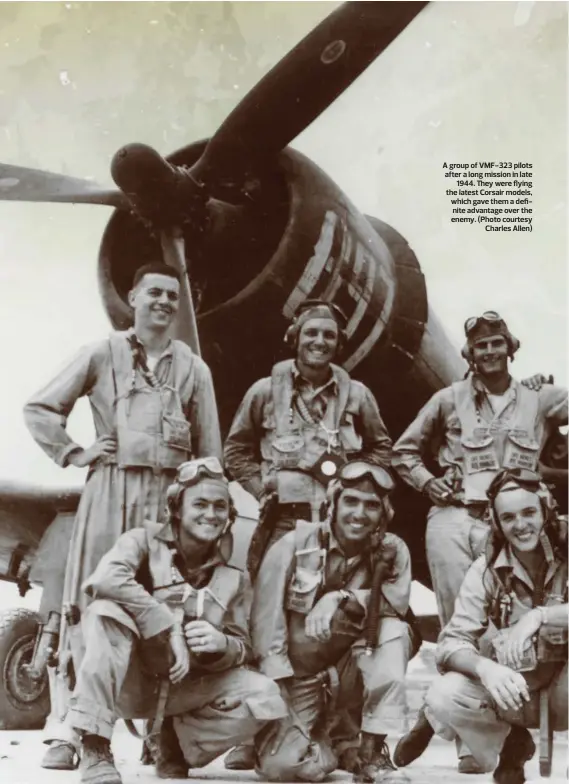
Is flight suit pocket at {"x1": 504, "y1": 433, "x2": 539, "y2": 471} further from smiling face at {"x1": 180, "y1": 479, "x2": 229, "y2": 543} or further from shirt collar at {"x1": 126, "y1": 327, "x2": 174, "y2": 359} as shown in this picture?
shirt collar at {"x1": 126, "y1": 327, "x2": 174, "y2": 359}

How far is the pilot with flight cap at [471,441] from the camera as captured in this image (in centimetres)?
454

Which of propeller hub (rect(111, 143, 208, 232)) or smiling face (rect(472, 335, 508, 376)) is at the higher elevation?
propeller hub (rect(111, 143, 208, 232))

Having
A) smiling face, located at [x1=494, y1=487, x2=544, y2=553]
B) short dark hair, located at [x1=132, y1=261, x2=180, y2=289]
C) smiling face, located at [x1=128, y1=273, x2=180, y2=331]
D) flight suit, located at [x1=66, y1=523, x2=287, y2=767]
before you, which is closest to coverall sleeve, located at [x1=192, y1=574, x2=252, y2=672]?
flight suit, located at [x1=66, y1=523, x2=287, y2=767]

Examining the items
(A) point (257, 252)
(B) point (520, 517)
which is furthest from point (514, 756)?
(A) point (257, 252)

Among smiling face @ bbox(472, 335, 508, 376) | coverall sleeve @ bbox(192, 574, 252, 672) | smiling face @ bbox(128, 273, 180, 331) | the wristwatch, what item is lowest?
coverall sleeve @ bbox(192, 574, 252, 672)

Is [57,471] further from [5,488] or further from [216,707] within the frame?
[216,707]

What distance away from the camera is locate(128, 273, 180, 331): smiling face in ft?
15.4

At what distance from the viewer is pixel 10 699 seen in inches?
189

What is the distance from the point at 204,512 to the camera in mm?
4199

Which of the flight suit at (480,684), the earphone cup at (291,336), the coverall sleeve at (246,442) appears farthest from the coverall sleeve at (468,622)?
the earphone cup at (291,336)

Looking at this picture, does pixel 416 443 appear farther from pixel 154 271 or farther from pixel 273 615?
pixel 154 271

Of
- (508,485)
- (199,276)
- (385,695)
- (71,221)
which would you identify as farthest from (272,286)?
(385,695)

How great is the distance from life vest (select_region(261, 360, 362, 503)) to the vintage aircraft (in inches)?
7.0

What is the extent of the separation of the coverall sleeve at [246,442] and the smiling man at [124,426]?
9 cm
